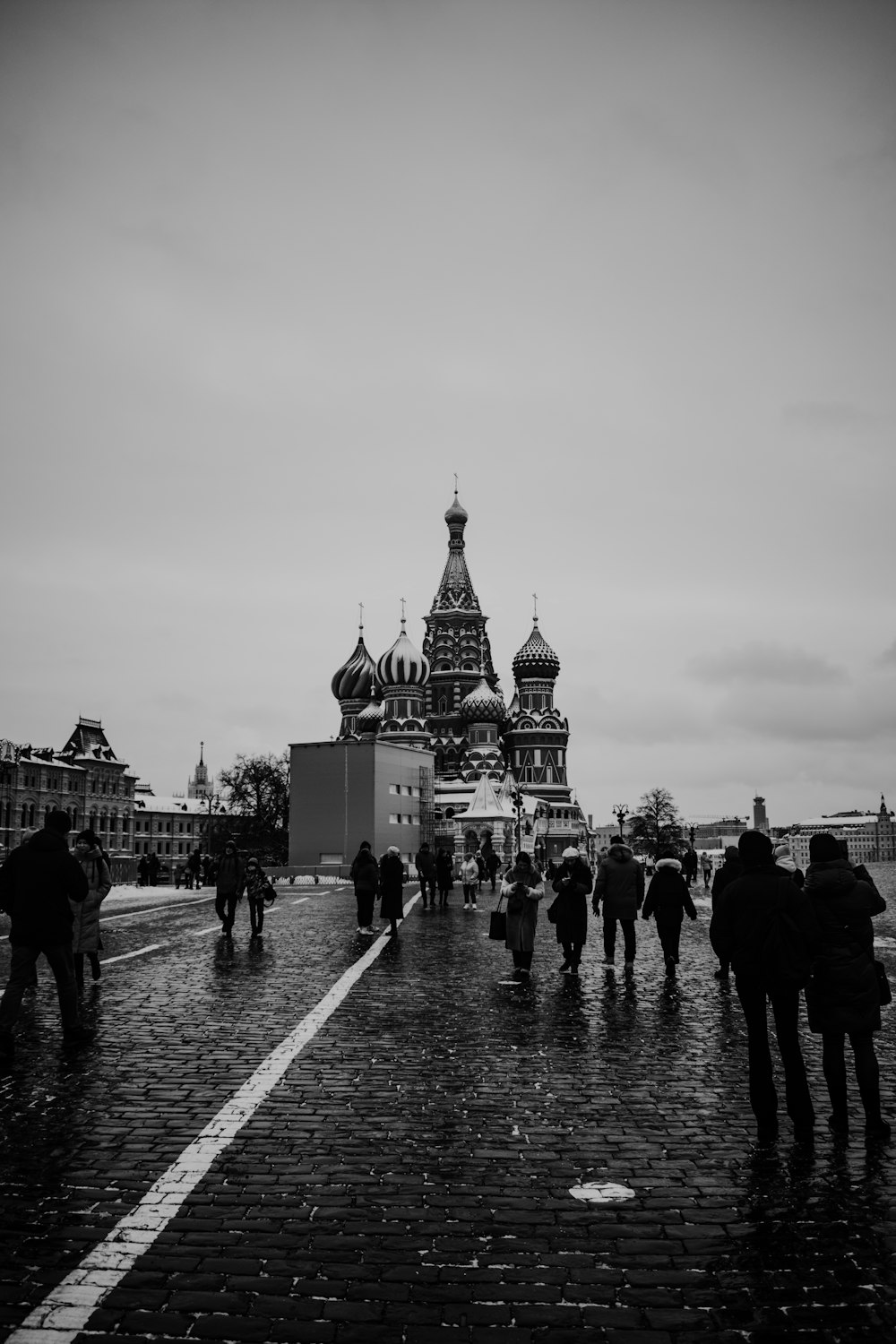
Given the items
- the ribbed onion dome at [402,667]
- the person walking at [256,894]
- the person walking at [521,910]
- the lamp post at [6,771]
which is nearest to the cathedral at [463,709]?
the ribbed onion dome at [402,667]

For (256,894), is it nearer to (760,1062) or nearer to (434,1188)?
(760,1062)

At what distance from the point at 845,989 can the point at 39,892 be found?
6221 mm

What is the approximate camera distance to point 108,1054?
28.6 ft

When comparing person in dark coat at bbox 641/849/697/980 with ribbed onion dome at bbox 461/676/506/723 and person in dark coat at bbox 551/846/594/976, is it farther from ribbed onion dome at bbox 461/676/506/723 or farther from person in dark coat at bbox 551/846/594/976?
ribbed onion dome at bbox 461/676/506/723

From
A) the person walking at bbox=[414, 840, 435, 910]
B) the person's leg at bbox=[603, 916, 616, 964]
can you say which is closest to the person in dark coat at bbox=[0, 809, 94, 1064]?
the person's leg at bbox=[603, 916, 616, 964]

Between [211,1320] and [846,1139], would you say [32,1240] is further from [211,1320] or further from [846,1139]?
[846,1139]

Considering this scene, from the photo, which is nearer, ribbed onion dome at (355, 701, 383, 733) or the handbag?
the handbag

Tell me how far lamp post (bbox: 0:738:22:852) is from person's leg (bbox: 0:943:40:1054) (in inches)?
3315

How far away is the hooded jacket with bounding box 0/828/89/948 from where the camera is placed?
8.99 metres

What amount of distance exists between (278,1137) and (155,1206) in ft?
4.15

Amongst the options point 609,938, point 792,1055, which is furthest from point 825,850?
point 609,938

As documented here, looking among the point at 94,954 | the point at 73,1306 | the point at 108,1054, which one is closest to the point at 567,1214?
the point at 73,1306

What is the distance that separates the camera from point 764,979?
6.73m

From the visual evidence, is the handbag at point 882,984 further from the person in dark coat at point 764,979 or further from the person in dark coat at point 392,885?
the person in dark coat at point 392,885
